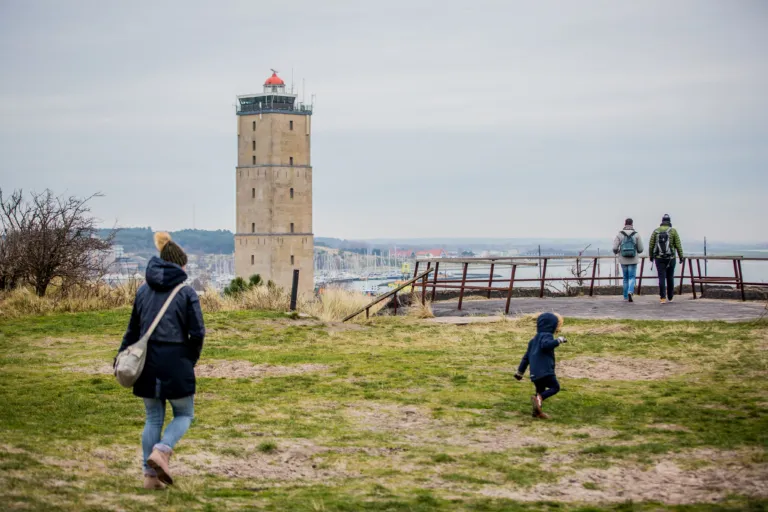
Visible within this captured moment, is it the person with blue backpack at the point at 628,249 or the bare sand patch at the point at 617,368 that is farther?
the person with blue backpack at the point at 628,249

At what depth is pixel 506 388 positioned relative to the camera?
412 inches

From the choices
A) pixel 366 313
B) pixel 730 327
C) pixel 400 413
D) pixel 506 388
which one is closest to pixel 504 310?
pixel 366 313

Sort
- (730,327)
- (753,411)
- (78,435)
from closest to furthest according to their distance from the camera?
(78,435), (753,411), (730,327)

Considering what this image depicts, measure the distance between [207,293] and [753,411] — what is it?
13.9 meters

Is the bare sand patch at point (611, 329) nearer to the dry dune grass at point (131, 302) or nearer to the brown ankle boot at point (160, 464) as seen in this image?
the dry dune grass at point (131, 302)

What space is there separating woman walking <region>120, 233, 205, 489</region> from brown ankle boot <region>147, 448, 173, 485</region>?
0.10 metres

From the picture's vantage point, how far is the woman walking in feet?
21.6

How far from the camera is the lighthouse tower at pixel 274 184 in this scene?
350 ft

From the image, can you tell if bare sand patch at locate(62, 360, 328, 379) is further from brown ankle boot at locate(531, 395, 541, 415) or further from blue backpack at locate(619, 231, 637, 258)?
blue backpack at locate(619, 231, 637, 258)

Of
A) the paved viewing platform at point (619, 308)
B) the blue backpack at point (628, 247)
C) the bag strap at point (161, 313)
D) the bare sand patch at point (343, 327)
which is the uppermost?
the blue backpack at point (628, 247)

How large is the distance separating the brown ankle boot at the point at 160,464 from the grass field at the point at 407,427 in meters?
0.12

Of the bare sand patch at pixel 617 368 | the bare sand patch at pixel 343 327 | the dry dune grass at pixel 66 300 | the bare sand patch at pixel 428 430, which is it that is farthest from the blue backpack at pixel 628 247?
the bare sand patch at pixel 428 430

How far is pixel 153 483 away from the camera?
6.36 metres

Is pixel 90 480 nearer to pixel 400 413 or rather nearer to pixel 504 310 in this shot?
pixel 400 413
